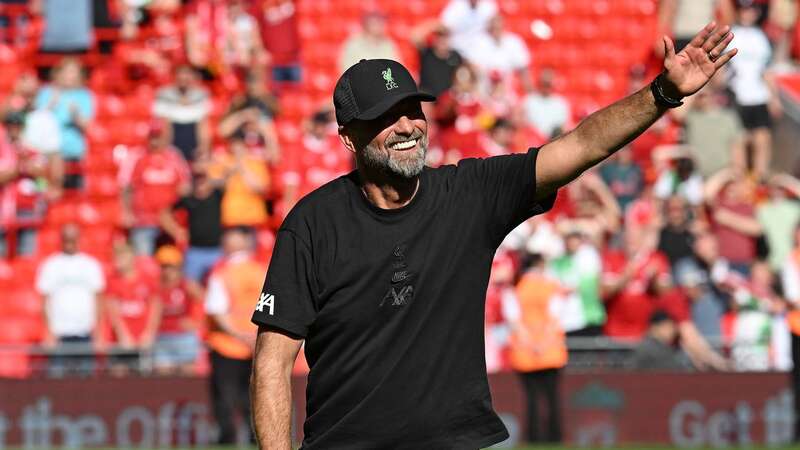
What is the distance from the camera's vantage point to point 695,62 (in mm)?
5035

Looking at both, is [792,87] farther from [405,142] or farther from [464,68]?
[405,142]

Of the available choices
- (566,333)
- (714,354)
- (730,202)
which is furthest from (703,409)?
(730,202)

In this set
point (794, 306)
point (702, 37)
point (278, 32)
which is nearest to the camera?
point (702, 37)

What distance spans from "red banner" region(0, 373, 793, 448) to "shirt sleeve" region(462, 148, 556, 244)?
30.5 ft

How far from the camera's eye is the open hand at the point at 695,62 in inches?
197

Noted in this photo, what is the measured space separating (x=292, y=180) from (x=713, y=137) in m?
4.59

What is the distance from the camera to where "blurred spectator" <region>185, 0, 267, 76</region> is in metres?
17.7

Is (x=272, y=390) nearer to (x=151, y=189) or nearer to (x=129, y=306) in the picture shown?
(x=129, y=306)

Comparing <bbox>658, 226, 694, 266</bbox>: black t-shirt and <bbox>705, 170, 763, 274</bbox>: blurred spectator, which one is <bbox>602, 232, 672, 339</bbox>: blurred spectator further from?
<bbox>705, 170, 763, 274</bbox>: blurred spectator

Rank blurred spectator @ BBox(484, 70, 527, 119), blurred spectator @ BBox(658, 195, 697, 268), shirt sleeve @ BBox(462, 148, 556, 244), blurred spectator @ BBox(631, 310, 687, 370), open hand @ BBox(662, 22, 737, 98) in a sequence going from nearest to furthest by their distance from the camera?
open hand @ BBox(662, 22, 737, 98)
shirt sleeve @ BBox(462, 148, 556, 244)
blurred spectator @ BBox(631, 310, 687, 370)
blurred spectator @ BBox(658, 195, 697, 268)
blurred spectator @ BBox(484, 70, 527, 119)

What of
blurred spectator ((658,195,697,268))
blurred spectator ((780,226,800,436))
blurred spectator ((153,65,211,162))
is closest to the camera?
blurred spectator ((780,226,800,436))

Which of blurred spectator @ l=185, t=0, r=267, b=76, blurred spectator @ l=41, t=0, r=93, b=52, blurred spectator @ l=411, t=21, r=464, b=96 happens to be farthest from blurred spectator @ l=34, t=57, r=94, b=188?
blurred spectator @ l=411, t=21, r=464, b=96

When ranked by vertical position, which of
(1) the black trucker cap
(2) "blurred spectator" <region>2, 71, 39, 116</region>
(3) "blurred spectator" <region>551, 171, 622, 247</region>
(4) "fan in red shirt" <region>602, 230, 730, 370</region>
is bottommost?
(4) "fan in red shirt" <region>602, 230, 730, 370</region>

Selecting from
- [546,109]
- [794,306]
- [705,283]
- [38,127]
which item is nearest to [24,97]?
[38,127]
